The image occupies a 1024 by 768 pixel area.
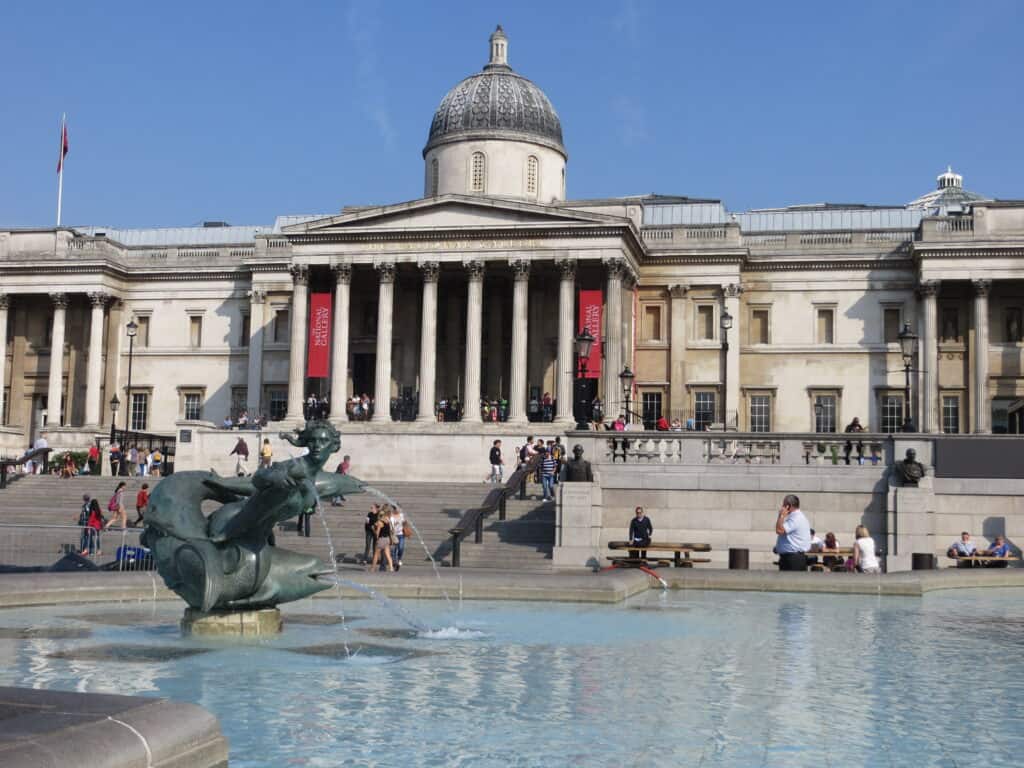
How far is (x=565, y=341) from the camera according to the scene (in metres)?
48.1

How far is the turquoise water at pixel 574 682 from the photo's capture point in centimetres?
828

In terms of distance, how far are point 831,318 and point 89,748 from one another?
51.7 meters

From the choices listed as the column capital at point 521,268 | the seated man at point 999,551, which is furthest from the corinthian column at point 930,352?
the seated man at point 999,551

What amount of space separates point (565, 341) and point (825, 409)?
13.3m

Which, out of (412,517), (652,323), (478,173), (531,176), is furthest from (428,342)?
(412,517)

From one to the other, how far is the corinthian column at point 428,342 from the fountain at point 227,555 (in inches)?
1408

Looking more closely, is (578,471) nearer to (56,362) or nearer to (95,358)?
(95,358)

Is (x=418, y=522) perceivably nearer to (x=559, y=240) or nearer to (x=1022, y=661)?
(x=559, y=240)

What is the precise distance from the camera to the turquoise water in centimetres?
828

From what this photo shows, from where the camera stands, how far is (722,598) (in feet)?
60.6

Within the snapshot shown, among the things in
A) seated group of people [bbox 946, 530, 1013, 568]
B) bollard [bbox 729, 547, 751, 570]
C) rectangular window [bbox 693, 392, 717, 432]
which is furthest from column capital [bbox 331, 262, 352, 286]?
bollard [bbox 729, 547, 751, 570]

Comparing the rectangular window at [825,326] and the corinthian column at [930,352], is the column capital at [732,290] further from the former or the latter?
the corinthian column at [930,352]

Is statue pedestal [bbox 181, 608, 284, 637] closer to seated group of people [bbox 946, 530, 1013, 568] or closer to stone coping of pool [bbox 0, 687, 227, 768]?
stone coping of pool [bbox 0, 687, 227, 768]

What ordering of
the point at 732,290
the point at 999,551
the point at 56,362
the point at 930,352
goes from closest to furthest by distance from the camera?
the point at 999,551 → the point at 930,352 → the point at 732,290 → the point at 56,362
